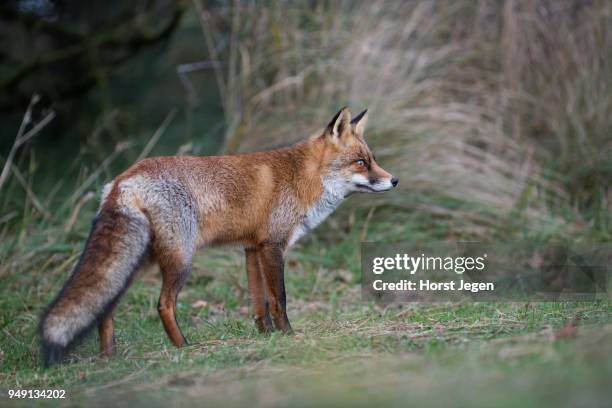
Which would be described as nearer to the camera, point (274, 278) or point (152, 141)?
point (274, 278)

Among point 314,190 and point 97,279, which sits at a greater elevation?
point 314,190

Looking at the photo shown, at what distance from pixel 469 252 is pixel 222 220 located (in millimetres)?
3560

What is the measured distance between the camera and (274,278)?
5191mm

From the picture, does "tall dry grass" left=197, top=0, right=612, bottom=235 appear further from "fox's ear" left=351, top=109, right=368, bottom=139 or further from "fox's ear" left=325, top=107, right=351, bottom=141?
"fox's ear" left=325, top=107, right=351, bottom=141

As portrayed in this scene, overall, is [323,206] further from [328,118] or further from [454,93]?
[454,93]

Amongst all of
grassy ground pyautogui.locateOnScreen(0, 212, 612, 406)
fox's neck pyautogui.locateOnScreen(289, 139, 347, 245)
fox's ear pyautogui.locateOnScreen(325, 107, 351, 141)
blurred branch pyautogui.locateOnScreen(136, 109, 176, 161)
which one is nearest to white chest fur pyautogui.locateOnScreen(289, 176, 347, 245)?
fox's neck pyautogui.locateOnScreen(289, 139, 347, 245)

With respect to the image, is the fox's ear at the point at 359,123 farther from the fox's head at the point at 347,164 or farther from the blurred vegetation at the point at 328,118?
the blurred vegetation at the point at 328,118

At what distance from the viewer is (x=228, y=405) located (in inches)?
118

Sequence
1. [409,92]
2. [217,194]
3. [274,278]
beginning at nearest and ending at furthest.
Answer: [217,194] < [274,278] < [409,92]

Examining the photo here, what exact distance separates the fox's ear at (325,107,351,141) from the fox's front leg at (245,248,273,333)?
1.14 m

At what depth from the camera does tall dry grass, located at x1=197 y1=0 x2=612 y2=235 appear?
840 cm

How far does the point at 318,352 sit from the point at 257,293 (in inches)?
58.7

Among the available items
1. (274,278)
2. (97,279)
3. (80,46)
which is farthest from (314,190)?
(80,46)

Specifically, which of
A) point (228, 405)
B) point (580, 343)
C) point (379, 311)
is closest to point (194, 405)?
point (228, 405)
